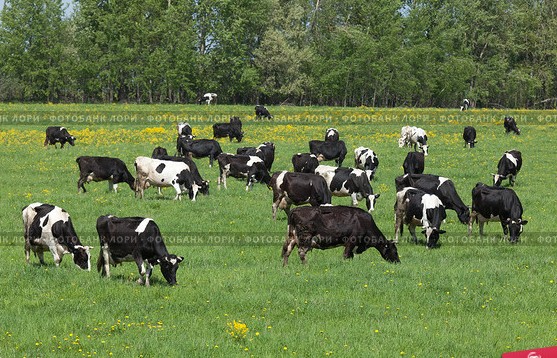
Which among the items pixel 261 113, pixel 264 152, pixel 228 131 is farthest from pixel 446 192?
pixel 261 113

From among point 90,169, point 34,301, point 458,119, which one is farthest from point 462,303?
point 458,119

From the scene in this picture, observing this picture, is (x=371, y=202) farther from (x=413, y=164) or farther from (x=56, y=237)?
(x=56, y=237)

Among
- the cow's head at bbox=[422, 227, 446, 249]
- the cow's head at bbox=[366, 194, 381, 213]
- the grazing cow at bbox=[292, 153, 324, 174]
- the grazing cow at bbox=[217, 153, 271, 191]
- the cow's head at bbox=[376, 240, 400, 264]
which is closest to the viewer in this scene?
the cow's head at bbox=[376, 240, 400, 264]

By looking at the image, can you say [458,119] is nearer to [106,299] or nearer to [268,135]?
[268,135]

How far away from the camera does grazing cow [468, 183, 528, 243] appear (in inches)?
866

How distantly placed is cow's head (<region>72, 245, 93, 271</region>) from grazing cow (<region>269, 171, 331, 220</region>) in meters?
8.37

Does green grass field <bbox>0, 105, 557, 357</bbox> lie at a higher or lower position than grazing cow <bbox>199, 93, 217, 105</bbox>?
lower

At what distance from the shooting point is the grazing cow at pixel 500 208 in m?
22.0

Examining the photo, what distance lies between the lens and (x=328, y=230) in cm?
1820

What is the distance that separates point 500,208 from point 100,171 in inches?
634

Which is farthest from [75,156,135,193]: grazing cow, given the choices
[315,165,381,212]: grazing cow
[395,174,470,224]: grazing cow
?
[395,174,470,224]: grazing cow

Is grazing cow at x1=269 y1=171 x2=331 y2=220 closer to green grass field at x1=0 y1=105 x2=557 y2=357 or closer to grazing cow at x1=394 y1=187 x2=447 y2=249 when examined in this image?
green grass field at x1=0 y1=105 x2=557 y2=357

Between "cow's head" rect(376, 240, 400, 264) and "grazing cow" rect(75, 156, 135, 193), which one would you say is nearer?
"cow's head" rect(376, 240, 400, 264)

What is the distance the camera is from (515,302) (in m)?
15.2
